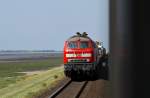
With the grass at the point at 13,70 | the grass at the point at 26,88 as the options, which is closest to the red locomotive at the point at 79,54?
the grass at the point at 26,88

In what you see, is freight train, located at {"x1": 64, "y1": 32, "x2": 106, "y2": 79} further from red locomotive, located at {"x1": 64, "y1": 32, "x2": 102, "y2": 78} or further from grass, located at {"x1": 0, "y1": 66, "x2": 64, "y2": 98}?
grass, located at {"x1": 0, "y1": 66, "x2": 64, "y2": 98}

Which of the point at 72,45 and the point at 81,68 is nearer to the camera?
the point at 72,45

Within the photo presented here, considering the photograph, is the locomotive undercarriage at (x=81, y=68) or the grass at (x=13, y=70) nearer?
the locomotive undercarriage at (x=81, y=68)

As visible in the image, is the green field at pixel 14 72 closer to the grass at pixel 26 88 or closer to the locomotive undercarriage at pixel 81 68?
the grass at pixel 26 88

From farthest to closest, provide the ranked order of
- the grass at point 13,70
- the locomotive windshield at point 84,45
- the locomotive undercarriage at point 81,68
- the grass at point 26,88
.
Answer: the grass at point 13,70 < the locomotive windshield at point 84,45 < the locomotive undercarriage at point 81,68 < the grass at point 26,88

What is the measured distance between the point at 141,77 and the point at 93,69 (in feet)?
100

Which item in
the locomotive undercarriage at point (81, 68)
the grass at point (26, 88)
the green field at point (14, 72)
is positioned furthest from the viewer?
the green field at point (14, 72)

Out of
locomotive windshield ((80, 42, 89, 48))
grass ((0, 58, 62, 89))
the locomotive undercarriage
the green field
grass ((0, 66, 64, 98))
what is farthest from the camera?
grass ((0, 58, 62, 89))

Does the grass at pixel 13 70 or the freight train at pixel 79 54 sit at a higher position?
the freight train at pixel 79 54

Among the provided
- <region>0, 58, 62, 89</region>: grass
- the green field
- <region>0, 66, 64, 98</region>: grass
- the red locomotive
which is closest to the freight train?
Answer: the red locomotive

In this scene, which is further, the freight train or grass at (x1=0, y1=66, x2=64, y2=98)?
the freight train

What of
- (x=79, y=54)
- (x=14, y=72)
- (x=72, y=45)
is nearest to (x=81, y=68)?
(x=79, y=54)

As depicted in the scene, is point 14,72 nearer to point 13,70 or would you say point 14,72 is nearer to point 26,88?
point 13,70

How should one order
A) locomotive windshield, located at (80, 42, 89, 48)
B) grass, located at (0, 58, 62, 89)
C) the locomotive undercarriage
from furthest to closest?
grass, located at (0, 58, 62, 89), locomotive windshield, located at (80, 42, 89, 48), the locomotive undercarriage
